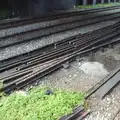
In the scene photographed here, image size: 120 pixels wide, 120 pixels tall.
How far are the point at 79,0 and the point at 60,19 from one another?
1116 centimetres

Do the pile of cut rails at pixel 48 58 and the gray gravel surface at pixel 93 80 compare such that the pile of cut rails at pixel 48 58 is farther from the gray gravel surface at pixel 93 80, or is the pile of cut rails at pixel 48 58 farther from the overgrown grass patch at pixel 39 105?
the overgrown grass patch at pixel 39 105

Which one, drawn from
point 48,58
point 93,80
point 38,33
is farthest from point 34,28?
point 93,80

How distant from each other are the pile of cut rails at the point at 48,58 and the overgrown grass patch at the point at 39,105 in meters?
0.76


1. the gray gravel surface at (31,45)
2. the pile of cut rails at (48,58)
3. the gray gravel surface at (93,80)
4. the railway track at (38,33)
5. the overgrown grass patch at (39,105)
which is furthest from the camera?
the railway track at (38,33)

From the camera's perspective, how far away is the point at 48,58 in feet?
32.9

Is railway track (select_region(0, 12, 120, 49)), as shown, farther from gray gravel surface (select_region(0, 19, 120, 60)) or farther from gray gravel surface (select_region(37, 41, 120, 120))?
gray gravel surface (select_region(37, 41, 120, 120))

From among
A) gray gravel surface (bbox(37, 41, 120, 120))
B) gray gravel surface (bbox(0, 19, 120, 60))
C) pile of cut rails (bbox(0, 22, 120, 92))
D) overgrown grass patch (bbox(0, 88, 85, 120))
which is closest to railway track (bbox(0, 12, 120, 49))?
gray gravel surface (bbox(0, 19, 120, 60))

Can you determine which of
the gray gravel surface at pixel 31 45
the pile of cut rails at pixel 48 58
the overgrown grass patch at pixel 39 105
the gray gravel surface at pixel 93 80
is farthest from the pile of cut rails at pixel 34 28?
the overgrown grass patch at pixel 39 105

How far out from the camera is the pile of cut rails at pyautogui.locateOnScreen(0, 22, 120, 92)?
321 inches

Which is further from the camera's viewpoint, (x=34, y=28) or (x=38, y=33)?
(x=34, y=28)

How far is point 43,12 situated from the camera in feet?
74.8

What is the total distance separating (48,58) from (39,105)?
3595mm

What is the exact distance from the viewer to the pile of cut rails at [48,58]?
814 cm

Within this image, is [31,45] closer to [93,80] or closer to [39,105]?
[93,80]
